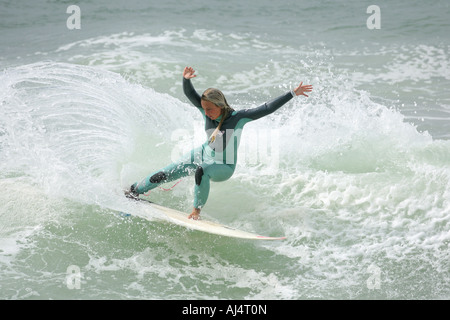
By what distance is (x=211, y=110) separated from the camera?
534 cm

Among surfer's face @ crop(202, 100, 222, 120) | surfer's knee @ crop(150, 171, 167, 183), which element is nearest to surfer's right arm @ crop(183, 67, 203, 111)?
surfer's face @ crop(202, 100, 222, 120)

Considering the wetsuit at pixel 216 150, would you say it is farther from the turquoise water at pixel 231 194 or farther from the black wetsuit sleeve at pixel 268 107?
the turquoise water at pixel 231 194

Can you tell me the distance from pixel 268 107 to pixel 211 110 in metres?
0.57

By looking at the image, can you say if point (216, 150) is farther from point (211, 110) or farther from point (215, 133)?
point (211, 110)

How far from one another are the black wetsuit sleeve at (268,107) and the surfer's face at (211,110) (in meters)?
0.26

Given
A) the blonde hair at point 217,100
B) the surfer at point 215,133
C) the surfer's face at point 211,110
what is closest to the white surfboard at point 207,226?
the surfer at point 215,133

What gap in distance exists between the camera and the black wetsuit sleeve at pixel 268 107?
16.9 ft

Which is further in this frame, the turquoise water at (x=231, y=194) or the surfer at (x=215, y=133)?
the surfer at (x=215, y=133)

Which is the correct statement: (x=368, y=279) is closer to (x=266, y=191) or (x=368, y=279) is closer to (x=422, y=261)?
(x=422, y=261)

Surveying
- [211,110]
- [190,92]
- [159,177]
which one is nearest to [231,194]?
[159,177]

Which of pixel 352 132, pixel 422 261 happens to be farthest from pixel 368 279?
pixel 352 132

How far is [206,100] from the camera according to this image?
5.27m

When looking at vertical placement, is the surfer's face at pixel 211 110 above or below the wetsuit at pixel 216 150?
above

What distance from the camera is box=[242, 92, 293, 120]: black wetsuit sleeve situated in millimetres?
5148
